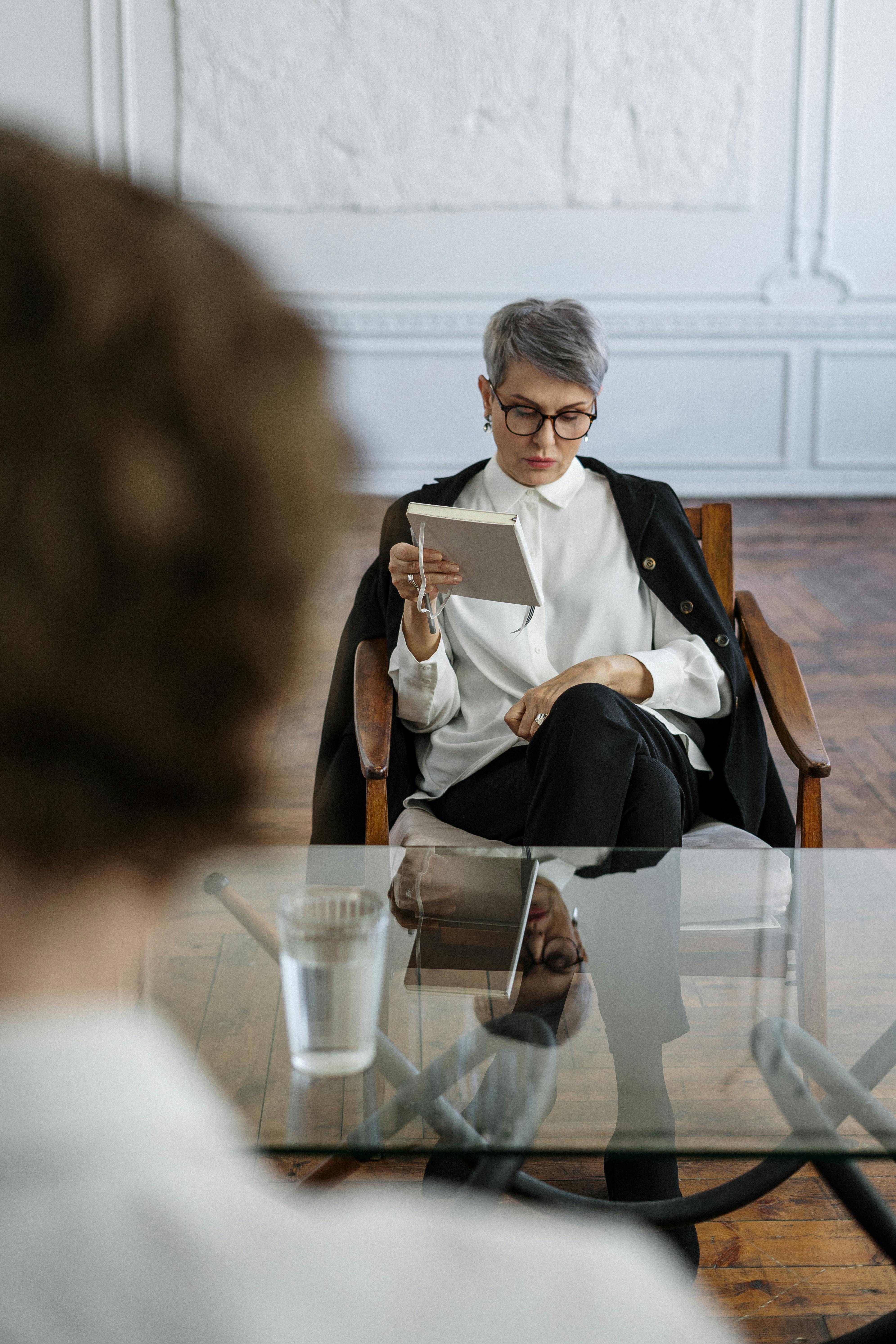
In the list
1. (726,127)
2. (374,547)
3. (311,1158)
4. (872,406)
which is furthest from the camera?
(872,406)

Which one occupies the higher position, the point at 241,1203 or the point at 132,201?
the point at 132,201

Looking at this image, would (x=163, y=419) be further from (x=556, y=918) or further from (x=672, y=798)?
(x=672, y=798)

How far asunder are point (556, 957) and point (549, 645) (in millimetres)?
774

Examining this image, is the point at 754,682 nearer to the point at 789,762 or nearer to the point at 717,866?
the point at 717,866

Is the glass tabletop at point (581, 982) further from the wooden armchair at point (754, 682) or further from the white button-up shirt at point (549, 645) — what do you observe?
the white button-up shirt at point (549, 645)

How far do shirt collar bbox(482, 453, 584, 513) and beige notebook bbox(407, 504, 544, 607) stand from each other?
0.88 feet

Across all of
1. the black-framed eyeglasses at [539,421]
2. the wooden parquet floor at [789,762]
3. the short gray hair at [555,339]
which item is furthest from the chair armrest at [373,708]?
the short gray hair at [555,339]

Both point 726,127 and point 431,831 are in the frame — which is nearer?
point 431,831

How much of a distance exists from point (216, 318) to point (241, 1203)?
0.90ft

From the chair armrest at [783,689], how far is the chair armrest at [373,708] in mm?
638

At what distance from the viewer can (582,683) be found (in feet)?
6.33

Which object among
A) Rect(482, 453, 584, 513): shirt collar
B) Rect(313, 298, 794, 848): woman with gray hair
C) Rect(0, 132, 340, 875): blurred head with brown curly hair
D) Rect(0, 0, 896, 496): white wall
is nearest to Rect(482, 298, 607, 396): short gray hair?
Rect(313, 298, 794, 848): woman with gray hair

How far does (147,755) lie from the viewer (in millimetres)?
403

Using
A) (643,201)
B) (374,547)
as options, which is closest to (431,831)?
(374,547)
